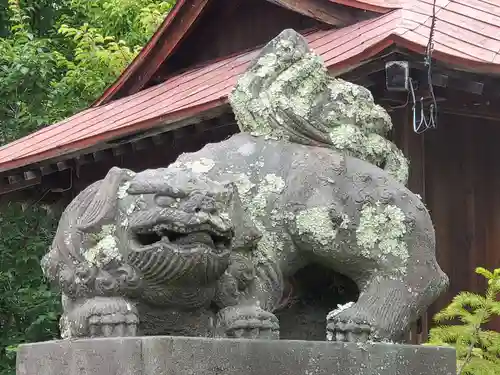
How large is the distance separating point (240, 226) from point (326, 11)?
19.2ft

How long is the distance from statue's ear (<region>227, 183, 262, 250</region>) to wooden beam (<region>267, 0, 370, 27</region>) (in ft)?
17.7

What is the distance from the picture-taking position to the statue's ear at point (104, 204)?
9.01 ft

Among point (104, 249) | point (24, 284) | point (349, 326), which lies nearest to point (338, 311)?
point (349, 326)

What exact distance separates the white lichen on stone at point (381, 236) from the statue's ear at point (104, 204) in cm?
67

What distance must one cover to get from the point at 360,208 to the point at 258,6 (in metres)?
7.00

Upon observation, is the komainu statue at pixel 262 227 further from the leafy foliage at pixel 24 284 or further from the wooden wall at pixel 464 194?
the leafy foliage at pixel 24 284

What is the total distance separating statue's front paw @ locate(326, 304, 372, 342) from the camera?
2.85 meters

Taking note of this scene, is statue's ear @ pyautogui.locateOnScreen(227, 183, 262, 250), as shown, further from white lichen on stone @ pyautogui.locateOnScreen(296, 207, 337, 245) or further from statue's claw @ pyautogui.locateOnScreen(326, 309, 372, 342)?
statue's claw @ pyautogui.locateOnScreen(326, 309, 372, 342)

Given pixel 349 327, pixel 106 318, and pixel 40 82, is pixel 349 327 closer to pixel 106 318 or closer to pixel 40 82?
pixel 106 318

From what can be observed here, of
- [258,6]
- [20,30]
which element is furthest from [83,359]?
[20,30]

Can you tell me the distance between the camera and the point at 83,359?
8.76 ft

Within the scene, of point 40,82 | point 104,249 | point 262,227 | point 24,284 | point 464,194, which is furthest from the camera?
point 40,82

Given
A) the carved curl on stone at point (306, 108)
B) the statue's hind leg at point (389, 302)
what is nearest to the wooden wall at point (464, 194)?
the carved curl on stone at point (306, 108)

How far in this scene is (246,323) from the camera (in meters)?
2.74
